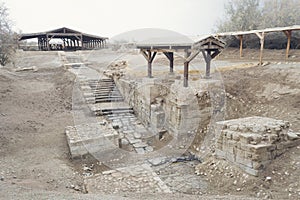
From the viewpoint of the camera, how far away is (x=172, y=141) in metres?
7.89

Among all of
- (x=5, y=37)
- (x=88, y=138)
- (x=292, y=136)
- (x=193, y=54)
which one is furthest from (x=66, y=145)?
(x=5, y=37)

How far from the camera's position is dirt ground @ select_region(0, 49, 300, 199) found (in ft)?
13.9

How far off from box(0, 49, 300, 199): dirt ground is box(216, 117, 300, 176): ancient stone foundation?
0.17 m

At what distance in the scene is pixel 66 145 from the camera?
272 inches

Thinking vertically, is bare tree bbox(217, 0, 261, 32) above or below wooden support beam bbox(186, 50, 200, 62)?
above

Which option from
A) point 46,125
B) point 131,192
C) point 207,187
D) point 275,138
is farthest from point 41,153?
point 275,138

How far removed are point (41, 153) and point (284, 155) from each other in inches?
247

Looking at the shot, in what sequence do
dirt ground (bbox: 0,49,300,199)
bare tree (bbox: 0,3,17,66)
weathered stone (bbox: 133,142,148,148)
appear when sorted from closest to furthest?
dirt ground (bbox: 0,49,300,199) < weathered stone (bbox: 133,142,148,148) < bare tree (bbox: 0,3,17,66)

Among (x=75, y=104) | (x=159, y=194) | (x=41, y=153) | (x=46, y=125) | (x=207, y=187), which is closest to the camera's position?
(x=159, y=194)

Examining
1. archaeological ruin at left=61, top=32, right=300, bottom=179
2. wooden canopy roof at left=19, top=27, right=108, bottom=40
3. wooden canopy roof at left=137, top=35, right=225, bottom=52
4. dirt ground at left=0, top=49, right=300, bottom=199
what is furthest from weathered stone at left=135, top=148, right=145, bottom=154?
wooden canopy roof at left=19, top=27, right=108, bottom=40

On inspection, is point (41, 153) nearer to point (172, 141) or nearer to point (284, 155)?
point (172, 141)

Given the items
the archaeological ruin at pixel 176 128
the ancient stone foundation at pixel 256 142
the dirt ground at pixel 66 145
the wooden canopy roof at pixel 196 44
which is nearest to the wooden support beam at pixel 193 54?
the archaeological ruin at pixel 176 128

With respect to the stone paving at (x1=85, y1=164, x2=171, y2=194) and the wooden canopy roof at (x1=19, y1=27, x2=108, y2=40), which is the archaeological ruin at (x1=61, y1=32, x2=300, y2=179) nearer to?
the stone paving at (x1=85, y1=164, x2=171, y2=194)

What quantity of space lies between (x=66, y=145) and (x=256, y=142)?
546cm
